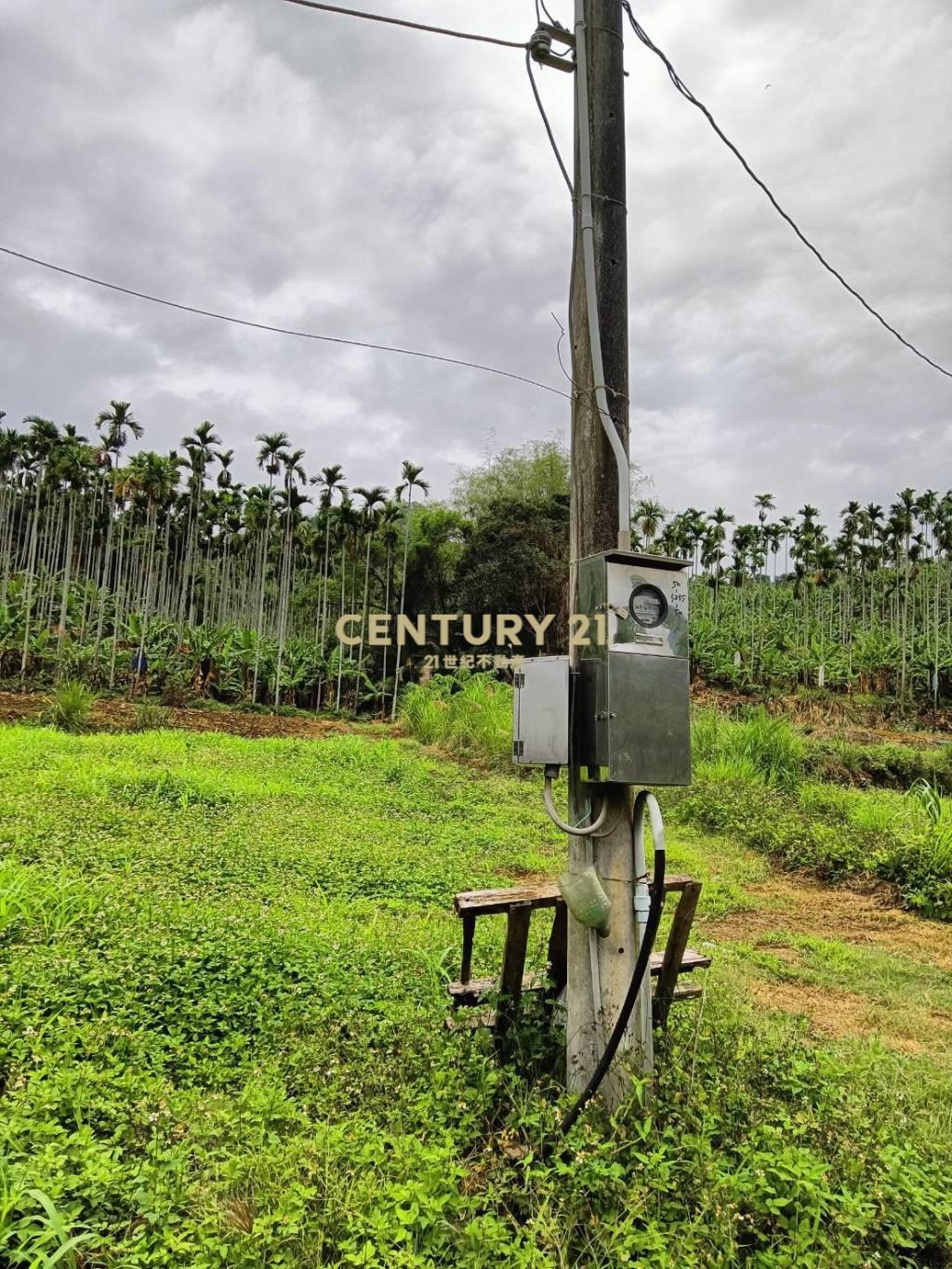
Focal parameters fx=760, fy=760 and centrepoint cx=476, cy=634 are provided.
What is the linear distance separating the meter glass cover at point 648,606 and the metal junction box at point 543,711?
249 mm

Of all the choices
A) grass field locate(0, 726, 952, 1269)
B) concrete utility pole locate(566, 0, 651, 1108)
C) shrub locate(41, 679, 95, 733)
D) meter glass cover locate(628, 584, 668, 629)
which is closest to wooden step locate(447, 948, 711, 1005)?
grass field locate(0, 726, 952, 1269)

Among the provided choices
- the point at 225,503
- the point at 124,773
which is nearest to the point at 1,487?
the point at 225,503

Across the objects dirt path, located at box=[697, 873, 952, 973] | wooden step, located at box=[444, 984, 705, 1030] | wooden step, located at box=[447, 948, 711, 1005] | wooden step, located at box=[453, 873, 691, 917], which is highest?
wooden step, located at box=[453, 873, 691, 917]

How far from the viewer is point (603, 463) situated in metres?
2.36

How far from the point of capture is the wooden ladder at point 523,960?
269 centimetres

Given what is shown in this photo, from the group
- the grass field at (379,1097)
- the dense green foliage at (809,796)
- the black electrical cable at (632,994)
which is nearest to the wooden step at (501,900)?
the grass field at (379,1097)

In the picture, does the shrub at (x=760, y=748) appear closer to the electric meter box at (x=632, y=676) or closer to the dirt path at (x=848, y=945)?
the dirt path at (x=848, y=945)

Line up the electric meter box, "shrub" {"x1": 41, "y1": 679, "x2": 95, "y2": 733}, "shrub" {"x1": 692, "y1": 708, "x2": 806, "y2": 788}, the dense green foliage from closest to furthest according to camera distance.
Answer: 1. the electric meter box
2. the dense green foliage
3. "shrub" {"x1": 692, "y1": 708, "x2": 806, "y2": 788}
4. "shrub" {"x1": 41, "y1": 679, "x2": 95, "y2": 733}

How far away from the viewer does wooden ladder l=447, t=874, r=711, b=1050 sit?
269 cm

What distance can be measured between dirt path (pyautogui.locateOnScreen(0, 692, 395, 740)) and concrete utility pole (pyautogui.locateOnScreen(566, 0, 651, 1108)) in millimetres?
12402

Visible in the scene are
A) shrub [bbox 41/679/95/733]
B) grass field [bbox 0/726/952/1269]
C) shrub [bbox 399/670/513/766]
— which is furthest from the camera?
shrub [bbox 41/679/95/733]

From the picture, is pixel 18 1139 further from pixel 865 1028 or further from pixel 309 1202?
pixel 865 1028

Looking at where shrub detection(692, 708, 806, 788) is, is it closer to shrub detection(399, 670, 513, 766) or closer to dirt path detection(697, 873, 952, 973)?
shrub detection(399, 670, 513, 766)

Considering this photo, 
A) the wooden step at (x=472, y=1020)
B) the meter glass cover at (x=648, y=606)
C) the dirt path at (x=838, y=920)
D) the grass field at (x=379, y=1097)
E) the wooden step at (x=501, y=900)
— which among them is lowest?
the dirt path at (x=838, y=920)
